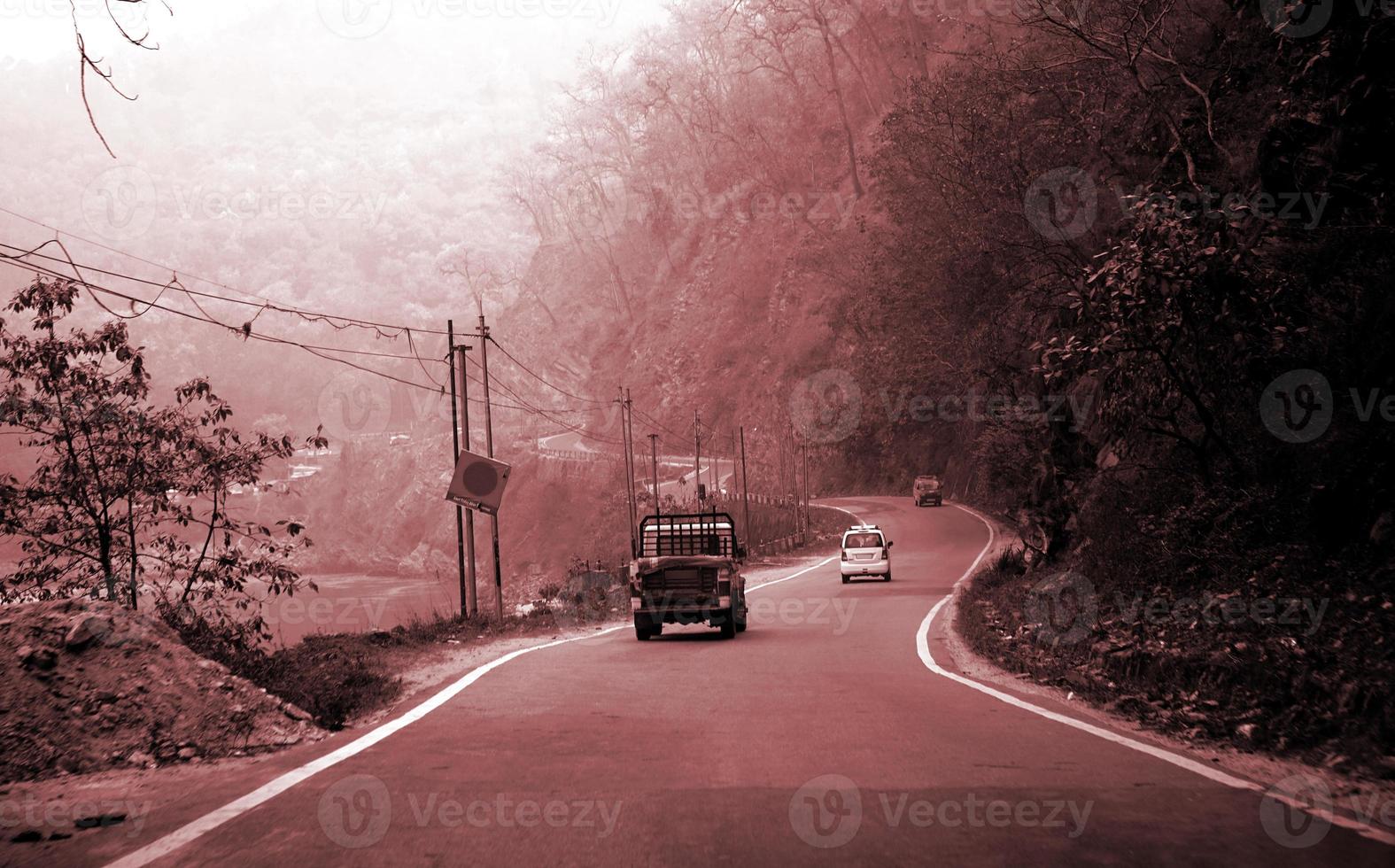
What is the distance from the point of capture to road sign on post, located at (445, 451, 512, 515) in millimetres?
23781

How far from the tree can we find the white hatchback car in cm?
1922

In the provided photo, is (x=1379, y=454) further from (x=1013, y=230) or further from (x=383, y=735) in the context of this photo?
(x=1013, y=230)

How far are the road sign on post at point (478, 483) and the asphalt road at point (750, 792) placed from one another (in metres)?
12.0

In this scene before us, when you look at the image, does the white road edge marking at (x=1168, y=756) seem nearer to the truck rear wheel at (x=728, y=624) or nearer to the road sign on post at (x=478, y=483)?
the truck rear wheel at (x=728, y=624)

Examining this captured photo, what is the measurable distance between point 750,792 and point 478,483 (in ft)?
59.3

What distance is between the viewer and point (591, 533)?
3863 inches

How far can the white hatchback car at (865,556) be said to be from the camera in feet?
112

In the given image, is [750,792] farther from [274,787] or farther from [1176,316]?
[1176,316]

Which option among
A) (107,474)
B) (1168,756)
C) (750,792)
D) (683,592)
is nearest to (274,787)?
(750,792)

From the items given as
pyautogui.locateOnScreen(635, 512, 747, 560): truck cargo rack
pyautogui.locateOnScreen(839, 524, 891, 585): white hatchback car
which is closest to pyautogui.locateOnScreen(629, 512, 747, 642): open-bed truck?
pyautogui.locateOnScreen(635, 512, 747, 560): truck cargo rack

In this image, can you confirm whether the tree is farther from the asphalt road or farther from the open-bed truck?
the asphalt road

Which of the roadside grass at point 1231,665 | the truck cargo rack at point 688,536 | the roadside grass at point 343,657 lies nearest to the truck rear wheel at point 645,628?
the truck cargo rack at point 688,536

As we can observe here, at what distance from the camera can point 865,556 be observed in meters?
34.2

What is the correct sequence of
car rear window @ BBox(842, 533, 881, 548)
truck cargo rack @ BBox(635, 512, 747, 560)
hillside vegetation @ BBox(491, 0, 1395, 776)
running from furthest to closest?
car rear window @ BBox(842, 533, 881, 548)
truck cargo rack @ BBox(635, 512, 747, 560)
hillside vegetation @ BBox(491, 0, 1395, 776)
